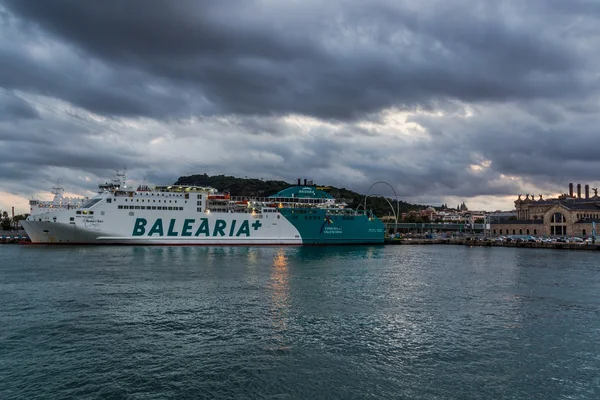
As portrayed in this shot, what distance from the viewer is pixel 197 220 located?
2491 inches

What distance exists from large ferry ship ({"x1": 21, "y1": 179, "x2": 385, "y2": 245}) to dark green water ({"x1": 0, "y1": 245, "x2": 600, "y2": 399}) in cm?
2759

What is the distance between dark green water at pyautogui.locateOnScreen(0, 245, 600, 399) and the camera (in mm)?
12484

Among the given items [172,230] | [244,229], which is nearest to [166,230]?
[172,230]

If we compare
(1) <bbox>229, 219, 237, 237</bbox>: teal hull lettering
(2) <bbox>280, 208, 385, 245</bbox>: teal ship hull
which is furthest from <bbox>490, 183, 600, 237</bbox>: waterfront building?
(1) <bbox>229, 219, 237, 237</bbox>: teal hull lettering

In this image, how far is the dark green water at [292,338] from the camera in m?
12.5

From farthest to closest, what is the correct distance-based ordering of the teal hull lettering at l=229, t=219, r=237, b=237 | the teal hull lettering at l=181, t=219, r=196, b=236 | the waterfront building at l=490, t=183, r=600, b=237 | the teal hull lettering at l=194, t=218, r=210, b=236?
the waterfront building at l=490, t=183, r=600, b=237
the teal hull lettering at l=229, t=219, r=237, b=237
the teal hull lettering at l=194, t=218, r=210, b=236
the teal hull lettering at l=181, t=219, r=196, b=236

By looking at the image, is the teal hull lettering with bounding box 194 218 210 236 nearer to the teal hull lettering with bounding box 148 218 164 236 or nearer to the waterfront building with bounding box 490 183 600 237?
the teal hull lettering with bounding box 148 218 164 236

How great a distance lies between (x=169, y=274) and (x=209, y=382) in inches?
872

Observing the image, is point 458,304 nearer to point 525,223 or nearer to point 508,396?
point 508,396

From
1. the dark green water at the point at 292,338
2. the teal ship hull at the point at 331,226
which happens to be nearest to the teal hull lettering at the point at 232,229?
the teal ship hull at the point at 331,226

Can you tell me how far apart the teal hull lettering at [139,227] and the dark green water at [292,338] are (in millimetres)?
28001

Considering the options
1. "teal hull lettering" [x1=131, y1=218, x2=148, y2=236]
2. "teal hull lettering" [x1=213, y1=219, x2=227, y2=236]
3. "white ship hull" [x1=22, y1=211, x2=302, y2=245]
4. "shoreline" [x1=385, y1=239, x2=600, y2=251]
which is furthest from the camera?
"shoreline" [x1=385, y1=239, x2=600, y2=251]

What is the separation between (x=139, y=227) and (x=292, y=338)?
49084 mm

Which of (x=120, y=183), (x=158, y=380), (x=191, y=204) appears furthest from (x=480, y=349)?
(x=120, y=183)
